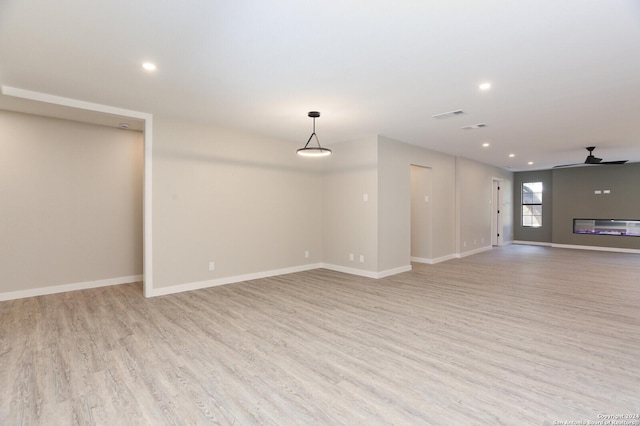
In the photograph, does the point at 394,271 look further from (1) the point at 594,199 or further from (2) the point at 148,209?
(1) the point at 594,199

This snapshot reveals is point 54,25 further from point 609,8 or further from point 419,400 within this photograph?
point 609,8

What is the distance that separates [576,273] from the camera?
6.28 meters

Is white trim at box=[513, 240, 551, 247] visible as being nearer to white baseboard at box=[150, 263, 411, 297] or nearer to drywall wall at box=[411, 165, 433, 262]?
drywall wall at box=[411, 165, 433, 262]

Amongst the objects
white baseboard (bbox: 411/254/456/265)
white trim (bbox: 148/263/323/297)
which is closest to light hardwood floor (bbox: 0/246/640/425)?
white trim (bbox: 148/263/323/297)

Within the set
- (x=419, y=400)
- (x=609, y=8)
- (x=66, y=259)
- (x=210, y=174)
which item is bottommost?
(x=419, y=400)

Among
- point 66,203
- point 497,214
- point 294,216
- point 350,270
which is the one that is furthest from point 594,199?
point 66,203

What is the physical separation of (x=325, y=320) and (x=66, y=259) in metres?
4.04

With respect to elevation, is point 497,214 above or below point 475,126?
below

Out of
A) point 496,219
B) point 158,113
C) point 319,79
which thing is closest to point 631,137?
point 496,219

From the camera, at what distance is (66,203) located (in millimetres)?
4762

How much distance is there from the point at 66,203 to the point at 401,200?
563 cm

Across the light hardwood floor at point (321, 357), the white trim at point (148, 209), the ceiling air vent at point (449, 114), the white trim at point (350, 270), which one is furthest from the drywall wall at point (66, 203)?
the ceiling air vent at point (449, 114)

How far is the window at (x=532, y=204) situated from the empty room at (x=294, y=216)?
3665 mm

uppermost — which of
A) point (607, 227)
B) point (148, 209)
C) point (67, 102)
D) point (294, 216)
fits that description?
point (67, 102)
